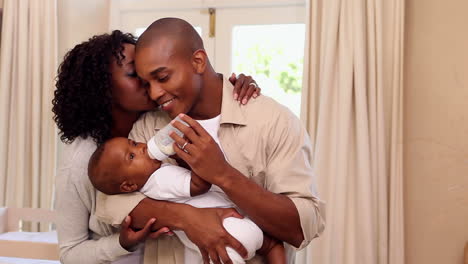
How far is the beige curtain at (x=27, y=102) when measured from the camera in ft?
10.4

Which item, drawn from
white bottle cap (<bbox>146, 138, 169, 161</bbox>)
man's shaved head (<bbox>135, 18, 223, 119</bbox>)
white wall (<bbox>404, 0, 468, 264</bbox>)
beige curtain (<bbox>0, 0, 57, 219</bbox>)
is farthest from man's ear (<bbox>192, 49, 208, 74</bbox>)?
beige curtain (<bbox>0, 0, 57, 219</bbox>)

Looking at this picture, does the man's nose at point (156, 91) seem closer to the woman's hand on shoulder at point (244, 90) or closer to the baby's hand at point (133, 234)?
the woman's hand on shoulder at point (244, 90)

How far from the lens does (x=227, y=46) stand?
3154 mm

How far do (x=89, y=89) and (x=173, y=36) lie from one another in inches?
13.1

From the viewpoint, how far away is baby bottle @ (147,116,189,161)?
4.53 feet

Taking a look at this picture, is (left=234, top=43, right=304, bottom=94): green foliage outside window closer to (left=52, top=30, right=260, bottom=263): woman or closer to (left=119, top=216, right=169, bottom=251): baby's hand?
(left=52, top=30, right=260, bottom=263): woman

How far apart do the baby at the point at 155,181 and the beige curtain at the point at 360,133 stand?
1340mm

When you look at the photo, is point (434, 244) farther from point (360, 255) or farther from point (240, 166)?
point (240, 166)

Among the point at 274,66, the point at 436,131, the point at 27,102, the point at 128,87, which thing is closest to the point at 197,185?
the point at 128,87

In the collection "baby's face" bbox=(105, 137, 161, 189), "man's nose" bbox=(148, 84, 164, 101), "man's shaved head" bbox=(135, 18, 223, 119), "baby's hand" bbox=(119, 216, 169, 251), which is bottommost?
"baby's hand" bbox=(119, 216, 169, 251)

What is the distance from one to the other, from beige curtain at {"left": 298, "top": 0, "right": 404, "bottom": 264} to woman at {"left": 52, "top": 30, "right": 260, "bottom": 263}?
1196mm

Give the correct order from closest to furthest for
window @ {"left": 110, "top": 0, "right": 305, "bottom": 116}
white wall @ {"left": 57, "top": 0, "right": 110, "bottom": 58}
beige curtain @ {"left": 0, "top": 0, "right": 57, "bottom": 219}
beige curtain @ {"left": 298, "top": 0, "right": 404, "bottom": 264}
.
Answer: beige curtain @ {"left": 298, "top": 0, "right": 404, "bottom": 264}
window @ {"left": 110, "top": 0, "right": 305, "bottom": 116}
beige curtain @ {"left": 0, "top": 0, "right": 57, "bottom": 219}
white wall @ {"left": 57, "top": 0, "right": 110, "bottom": 58}

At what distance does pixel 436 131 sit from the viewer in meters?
2.66

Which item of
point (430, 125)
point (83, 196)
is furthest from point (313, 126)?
point (83, 196)
